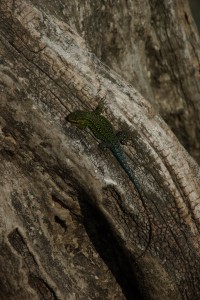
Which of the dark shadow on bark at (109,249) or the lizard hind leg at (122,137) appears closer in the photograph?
the lizard hind leg at (122,137)

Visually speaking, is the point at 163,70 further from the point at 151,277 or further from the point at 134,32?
the point at 151,277

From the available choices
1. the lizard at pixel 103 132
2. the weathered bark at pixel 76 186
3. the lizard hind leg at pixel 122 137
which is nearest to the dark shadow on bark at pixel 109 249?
the weathered bark at pixel 76 186

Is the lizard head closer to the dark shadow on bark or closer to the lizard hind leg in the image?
the lizard hind leg

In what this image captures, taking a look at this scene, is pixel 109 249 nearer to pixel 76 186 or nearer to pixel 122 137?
pixel 76 186

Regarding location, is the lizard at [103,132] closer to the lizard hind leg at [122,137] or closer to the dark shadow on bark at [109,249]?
the lizard hind leg at [122,137]

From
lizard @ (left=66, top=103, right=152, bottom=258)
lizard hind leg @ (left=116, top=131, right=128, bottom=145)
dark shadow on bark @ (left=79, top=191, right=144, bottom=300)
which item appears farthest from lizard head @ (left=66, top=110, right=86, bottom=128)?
dark shadow on bark @ (left=79, top=191, right=144, bottom=300)
